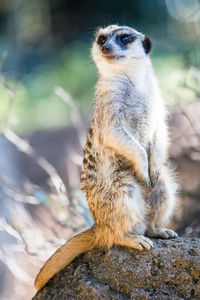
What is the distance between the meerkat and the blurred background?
864mm

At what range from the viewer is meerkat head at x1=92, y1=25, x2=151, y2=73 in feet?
7.51

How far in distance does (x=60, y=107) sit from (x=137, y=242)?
12.2 feet

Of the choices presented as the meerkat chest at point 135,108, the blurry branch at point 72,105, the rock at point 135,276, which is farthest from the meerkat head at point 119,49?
the rock at point 135,276

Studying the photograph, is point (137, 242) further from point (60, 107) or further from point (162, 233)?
point (60, 107)

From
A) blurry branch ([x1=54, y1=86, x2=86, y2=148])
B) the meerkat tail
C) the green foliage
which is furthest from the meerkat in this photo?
the green foliage

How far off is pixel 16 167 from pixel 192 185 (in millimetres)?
1754

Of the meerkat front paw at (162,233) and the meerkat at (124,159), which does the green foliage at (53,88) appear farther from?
the meerkat front paw at (162,233)

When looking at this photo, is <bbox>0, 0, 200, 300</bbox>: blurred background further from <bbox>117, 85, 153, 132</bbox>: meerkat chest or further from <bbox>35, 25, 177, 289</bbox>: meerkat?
<bbox>117, 85, 153, 132</bbox>: meerkat chest

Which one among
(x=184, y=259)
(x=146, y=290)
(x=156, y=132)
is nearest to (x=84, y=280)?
(x=146, y=290)

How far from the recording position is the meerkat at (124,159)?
196cm

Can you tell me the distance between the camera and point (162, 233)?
2105mm

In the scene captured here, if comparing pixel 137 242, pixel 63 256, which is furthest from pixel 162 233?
pixel 63 256

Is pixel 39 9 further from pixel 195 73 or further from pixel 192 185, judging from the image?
pixel 192 185

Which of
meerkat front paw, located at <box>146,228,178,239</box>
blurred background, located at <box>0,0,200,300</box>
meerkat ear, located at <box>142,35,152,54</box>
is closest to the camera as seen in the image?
meerkat front paw, located at <box>146,228,178,239</box>
